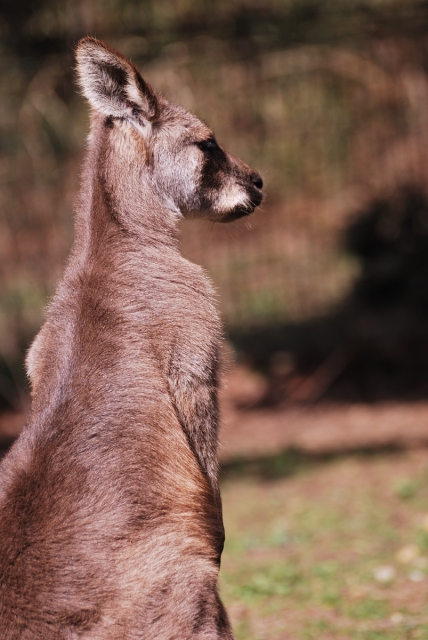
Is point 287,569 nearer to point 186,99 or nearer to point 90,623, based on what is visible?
point 90,623

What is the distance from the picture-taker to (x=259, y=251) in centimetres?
1024

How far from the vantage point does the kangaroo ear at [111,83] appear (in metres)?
3.63

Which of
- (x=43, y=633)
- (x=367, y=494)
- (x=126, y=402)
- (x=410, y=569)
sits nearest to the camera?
(x=43, y=633)

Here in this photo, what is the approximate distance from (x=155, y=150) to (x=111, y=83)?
0.35 metres

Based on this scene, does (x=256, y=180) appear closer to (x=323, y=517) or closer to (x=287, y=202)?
(x=323, y=517)

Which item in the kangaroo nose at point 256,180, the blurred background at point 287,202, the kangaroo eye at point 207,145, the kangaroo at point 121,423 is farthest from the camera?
the blurred background at point 287,202

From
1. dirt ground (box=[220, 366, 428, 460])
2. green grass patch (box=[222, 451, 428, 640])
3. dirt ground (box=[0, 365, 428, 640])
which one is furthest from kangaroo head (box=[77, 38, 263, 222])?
dirt ground (box=[220, 366, 428, 460])

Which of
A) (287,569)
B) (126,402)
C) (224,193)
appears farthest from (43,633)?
(287,569)

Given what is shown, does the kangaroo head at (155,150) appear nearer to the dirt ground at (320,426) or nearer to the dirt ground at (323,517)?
the dirt ground at (323,517)

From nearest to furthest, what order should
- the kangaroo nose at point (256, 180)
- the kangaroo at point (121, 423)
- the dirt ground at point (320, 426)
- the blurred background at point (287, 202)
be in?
the kangaroo at point (121, 423), the kangaroo nose at point (256, 180), the dirt ground at point (320, 426), the blurred background at point (287, 202)

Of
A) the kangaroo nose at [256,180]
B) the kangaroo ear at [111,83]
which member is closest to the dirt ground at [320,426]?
the kangaroo nose at [256,180]

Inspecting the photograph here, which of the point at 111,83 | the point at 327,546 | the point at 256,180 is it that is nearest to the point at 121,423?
the point at 111,83

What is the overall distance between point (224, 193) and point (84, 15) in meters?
6.27

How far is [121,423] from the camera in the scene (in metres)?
3.02
